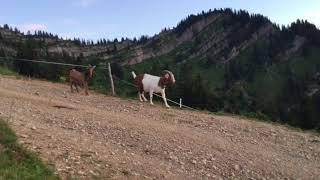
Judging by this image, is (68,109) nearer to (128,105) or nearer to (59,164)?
Answer: (128,105)

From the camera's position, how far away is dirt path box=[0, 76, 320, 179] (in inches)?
518

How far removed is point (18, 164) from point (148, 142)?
4.79 m

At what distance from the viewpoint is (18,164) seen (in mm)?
11445

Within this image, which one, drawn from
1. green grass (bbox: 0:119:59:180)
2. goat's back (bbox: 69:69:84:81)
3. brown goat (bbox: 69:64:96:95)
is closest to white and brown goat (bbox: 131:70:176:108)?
brown goat (bbox: 69:64:96:95)

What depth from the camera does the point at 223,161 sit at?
15.2 m


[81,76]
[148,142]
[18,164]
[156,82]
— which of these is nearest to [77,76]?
[81,76]

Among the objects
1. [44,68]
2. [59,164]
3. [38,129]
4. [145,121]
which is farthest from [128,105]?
[44,68]

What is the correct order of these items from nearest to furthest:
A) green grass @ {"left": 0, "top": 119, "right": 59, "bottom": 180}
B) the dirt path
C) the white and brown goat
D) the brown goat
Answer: green grass @ {"left": 0, "top": 119, "right": 59, "bottom": 180} → the dirt path → the white and brown goat → the brown goat

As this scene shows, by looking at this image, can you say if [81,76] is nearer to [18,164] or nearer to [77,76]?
[77,76]

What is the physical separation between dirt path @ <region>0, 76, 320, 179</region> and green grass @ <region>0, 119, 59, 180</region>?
0.42m

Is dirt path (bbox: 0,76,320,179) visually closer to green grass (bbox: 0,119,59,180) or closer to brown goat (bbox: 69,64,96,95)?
green grass (bbox: 0,119,59,180)

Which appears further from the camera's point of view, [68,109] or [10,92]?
[10,92]

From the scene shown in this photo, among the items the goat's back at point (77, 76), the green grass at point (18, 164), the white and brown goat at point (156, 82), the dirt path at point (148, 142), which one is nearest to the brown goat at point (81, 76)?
the goat's back at point (77, 76)

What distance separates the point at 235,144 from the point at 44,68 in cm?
7024
